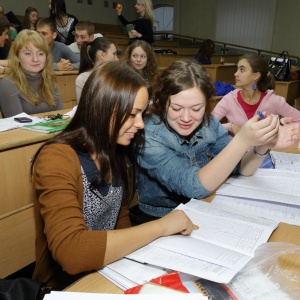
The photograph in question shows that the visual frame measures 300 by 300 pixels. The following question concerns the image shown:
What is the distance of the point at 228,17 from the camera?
971cm

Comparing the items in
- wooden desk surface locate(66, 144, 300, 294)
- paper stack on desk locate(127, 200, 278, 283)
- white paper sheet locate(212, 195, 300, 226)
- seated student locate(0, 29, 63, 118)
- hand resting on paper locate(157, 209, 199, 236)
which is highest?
seated student locate(0, 29, 63, 118)

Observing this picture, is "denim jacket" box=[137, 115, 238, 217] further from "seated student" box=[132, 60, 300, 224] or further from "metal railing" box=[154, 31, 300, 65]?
"metal railing" box=[154, 31, 300, 65]

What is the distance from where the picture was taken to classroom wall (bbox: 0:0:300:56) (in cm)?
856

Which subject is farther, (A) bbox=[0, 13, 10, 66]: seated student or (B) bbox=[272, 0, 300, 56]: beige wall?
(B) bbox=[272, 0, 300, 56]: beige wall

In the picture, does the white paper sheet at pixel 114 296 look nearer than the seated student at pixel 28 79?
Yes

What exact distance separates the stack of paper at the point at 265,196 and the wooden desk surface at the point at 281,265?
0.22ft

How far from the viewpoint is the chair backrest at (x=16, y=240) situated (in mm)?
1680

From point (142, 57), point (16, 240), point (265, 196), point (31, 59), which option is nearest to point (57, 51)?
point (142, 57)

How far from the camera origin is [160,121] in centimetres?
122

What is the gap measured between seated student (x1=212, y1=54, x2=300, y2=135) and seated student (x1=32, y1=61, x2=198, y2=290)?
1534 millimetres

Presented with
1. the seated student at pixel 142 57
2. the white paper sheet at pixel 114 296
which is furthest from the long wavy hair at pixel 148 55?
the white paper sheet at pixel 114 296

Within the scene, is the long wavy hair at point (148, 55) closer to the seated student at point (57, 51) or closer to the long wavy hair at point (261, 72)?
the seated student at point (57, 51)

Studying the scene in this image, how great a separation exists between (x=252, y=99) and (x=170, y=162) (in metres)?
1.55

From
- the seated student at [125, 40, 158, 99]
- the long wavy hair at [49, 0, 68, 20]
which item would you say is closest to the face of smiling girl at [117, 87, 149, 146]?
the seated student at [125, 40, 158, 99]
